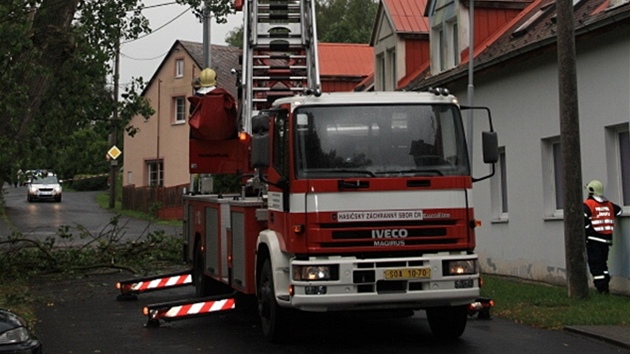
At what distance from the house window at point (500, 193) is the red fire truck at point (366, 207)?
929 cm

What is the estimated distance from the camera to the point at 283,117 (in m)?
10.7

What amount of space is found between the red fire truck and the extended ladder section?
4.34m

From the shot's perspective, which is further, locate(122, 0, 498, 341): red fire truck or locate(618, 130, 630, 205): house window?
locate(618, 130, 630, 205): house window

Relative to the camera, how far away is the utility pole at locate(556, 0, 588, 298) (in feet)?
44.0

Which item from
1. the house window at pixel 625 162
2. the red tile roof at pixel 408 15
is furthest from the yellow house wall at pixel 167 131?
the house window at pixel 625 162

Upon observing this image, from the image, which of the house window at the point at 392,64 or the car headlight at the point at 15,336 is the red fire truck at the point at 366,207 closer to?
the car headlight at the point at 15,336

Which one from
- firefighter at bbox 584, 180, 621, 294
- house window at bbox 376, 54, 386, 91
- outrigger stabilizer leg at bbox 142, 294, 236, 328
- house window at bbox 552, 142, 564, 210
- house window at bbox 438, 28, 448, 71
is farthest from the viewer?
house window at bbox 376, 54, 386, 91

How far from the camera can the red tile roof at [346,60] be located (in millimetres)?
39000

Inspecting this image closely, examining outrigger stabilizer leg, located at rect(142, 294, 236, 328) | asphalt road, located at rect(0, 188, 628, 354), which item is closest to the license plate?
asphalt road, located at rect(0, 188, 628, 354)

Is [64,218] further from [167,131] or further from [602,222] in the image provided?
[602,222]

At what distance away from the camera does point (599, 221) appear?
14672 millimetres

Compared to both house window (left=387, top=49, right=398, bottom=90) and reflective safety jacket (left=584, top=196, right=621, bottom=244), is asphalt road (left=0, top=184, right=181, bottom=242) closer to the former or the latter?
house window (left=387, top=49, right=398, bottom=90)

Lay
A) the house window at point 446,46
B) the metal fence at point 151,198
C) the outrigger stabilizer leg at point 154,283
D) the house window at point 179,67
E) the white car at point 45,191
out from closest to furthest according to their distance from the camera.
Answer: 1. the outrigger stabilizer leg at point 154,283
2. the house window at point 446,46
3. the metal fence at point 151,198
4. the house window at point 179,67
5. the white car at point 45,191

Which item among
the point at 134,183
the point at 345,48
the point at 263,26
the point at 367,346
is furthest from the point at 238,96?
the point at 134,183
